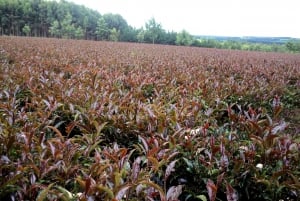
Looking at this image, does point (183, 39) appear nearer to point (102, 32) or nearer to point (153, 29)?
point (153, 29)

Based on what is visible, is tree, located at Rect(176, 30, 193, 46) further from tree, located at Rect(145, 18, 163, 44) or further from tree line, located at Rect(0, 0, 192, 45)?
tree, located at Rect(145, 18, 163, 44)

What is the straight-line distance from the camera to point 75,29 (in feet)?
187

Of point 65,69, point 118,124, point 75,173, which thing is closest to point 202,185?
point 75,173

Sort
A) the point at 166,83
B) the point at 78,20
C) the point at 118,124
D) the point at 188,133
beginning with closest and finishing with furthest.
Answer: the point at 188,133 → the point at 118,124 → the point at 166,83 → the point at 78,20

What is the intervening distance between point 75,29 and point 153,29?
1656 cm

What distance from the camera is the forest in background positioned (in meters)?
52.5

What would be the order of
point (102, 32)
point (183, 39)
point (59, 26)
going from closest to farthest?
point (183, 39) < point (102, 32) < point (59, 26)

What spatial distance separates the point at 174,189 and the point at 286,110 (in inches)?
213

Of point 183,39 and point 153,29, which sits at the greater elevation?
point 153,29

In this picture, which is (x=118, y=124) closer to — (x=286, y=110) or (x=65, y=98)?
(x=65, y=98)

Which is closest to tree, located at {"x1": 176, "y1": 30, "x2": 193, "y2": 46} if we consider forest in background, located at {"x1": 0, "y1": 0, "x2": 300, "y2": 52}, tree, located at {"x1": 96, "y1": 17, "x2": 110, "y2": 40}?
forest in background, located at {"x1": 0, "y1": 0, "x2": 300, "y2": 52}

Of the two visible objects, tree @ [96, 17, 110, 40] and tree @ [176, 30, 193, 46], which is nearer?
tree @ [176, 30, 193, 46]

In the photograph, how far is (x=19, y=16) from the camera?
5491 centimetres

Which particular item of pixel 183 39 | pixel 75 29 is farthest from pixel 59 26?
pixel 183 39
